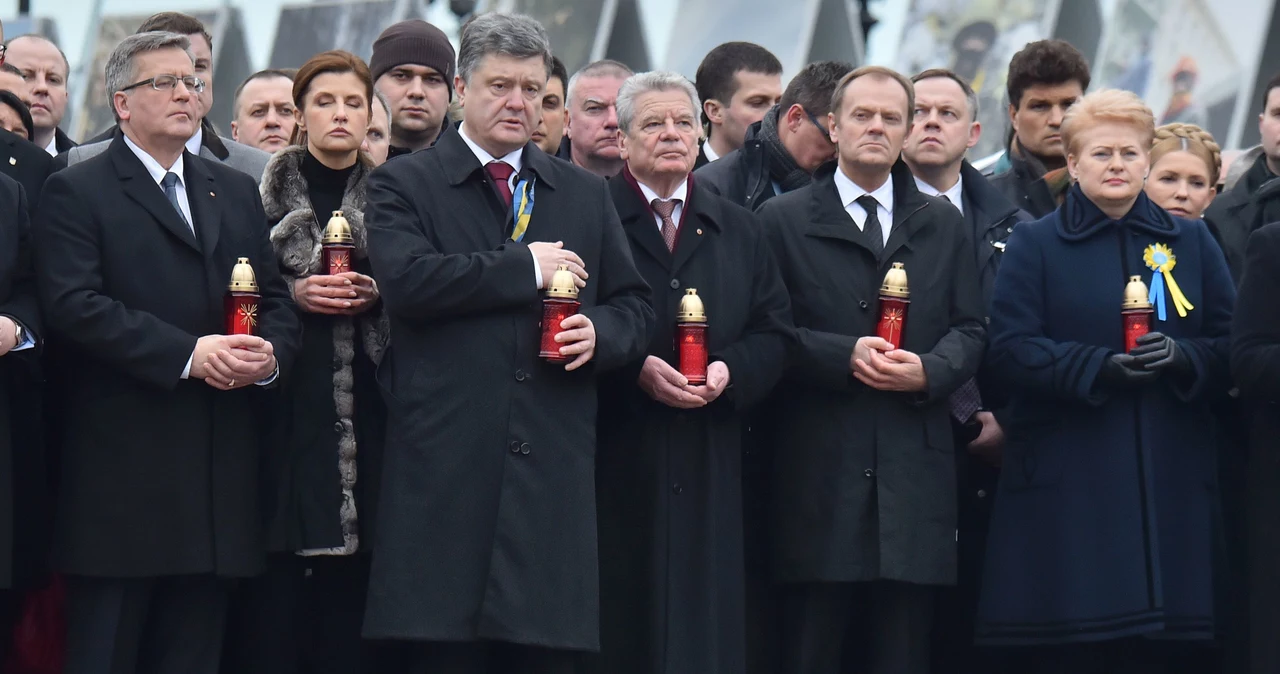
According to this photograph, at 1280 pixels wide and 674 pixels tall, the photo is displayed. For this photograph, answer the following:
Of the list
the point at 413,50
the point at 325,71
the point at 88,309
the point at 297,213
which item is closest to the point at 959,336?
the point at 297,213

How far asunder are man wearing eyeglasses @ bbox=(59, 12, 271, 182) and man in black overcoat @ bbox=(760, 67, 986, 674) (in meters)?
2.34

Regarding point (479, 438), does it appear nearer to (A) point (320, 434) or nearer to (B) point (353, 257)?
(A) point (320, 434)

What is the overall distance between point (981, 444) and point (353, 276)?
249 cm

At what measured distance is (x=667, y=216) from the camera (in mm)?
6609

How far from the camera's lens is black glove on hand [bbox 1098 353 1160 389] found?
6.29 metres

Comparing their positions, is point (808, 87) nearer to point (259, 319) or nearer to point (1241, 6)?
point (259, 319)

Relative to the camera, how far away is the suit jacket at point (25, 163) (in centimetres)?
645

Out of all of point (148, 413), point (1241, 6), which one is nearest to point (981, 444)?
point (148, 413)

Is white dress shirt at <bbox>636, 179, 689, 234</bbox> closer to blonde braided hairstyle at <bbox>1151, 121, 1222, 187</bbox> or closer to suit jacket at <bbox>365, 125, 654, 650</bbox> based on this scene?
suit jacket at <bbox>365, 125, 654, 650</bbox>

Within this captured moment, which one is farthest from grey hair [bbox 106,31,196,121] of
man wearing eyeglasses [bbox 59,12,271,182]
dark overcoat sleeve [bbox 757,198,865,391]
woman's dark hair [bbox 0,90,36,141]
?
dark overcoat sleeve [bbox 757,198,865,391]

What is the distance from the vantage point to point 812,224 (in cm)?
677

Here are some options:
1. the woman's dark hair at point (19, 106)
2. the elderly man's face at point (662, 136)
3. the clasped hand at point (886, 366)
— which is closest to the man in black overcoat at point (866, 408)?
the clasped hand at point (886, 366)

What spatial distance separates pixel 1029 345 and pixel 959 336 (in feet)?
0.83

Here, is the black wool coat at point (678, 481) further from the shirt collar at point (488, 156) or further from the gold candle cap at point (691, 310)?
the shirt collar at point (488, 156)
